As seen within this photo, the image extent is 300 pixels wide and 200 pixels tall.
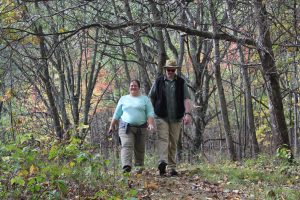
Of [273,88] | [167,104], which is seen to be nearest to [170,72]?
[167,104]

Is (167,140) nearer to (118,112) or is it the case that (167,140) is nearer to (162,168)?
(162,168)

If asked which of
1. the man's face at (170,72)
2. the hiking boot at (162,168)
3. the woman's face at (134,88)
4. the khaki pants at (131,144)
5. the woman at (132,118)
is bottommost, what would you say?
the hiking boot at (162,168)

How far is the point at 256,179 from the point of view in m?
8.01

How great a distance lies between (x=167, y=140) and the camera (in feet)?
27.1

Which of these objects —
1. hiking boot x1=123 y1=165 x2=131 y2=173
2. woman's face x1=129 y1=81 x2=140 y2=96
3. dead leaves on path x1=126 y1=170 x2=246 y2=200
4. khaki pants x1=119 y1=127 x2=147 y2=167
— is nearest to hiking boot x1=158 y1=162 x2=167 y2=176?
dead leaves on path x1=126 y1=170 x2=246 y2=200

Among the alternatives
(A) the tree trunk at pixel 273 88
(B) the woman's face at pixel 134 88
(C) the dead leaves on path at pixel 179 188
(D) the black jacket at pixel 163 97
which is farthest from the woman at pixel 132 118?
(A) the tree trunk at pixel 273 88

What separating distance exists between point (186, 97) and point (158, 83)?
0.59 metres

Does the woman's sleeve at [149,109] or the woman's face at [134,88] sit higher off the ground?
the woman's face at [134,88]

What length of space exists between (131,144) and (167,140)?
27.3 inches

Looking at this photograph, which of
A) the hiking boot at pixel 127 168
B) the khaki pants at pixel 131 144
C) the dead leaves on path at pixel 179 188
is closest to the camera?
the dead leaves on path at pixel 179 188

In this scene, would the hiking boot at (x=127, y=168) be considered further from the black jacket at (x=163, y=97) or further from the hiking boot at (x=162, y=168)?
the black jacket at (x=163, y=97)

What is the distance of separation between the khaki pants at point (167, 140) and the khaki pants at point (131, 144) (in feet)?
1.01

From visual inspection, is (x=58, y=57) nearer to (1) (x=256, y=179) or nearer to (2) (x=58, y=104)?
(2) (x=58, y=104)

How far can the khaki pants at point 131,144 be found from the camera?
7.97 meters
